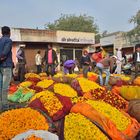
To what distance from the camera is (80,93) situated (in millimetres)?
8766

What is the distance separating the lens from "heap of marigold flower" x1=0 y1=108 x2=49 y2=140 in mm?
5000

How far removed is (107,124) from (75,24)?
6933 cm

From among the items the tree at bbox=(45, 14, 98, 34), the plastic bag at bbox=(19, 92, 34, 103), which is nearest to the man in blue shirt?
the plastic bag at bbox=(19, 92, 34, 103)

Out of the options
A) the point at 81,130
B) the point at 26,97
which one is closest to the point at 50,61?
the point at 26,97

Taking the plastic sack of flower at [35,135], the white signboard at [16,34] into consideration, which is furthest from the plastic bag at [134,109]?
the white signboard at [16,34]

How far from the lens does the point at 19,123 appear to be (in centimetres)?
514

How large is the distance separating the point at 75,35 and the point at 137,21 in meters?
11.4

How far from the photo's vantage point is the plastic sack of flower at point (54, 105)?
5902 millimetres

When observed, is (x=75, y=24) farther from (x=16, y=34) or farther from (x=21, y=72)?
(x=21, y=72)

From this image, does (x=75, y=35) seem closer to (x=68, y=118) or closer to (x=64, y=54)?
(x=64, y=54)

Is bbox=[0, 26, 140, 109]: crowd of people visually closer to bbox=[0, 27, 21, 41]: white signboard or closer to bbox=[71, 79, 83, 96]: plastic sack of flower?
bbox=[71, 79, 83, 96]: plastic sack of flower

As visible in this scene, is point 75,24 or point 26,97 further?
point 75,24

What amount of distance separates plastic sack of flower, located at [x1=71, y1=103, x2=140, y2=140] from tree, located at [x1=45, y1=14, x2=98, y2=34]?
67.2 metres

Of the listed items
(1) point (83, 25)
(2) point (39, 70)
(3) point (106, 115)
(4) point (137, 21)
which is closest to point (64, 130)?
(3) point (106, 115)
